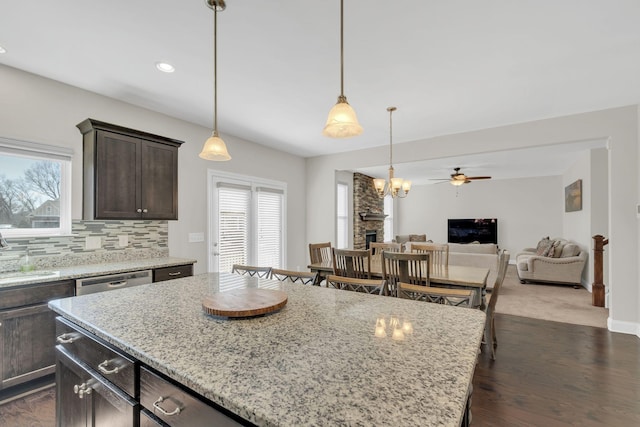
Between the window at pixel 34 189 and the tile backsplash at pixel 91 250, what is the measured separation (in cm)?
10

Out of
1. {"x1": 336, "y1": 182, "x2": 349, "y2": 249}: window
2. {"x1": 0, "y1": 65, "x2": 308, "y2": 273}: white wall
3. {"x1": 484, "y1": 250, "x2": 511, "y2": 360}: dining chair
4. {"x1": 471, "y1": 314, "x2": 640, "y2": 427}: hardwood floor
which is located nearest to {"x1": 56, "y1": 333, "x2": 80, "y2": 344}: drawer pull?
{"x1": 0, "y1": 65, "x2": 308, "y2": 273}: white wall

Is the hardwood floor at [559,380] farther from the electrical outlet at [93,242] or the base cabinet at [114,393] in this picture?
the electrical outlet at [93,242]

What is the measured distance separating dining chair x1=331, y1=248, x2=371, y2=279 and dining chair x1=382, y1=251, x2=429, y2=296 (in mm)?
258

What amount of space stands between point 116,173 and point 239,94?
147 cm

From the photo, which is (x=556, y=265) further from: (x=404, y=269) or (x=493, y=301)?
(x=404, y=269)

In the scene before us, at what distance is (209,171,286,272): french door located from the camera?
14.0 ft

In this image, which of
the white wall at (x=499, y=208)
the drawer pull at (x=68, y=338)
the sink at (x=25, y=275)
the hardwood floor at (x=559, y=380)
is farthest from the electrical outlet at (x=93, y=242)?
the white wall at (x=499, y=208)

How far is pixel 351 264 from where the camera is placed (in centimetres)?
321

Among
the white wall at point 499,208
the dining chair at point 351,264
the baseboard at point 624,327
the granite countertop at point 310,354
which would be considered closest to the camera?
the granite countertop at point 310,354

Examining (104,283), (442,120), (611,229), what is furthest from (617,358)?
(104,283)

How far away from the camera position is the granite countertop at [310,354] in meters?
0.68

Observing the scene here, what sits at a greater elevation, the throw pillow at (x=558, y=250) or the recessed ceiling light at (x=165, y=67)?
the recessed ceiling light at (x=165, y=67)

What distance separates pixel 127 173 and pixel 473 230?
30.4ft

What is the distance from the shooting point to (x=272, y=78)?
2.78 meters
